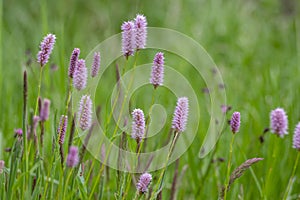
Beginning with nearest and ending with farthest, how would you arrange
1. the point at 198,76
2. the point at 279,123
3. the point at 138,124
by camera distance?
1. the point at 138,124
2. the point at 279,123
3. the point at 198,76

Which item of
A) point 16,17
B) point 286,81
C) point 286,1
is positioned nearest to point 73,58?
point 286,81

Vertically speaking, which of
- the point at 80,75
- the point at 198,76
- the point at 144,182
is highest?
the point at 198,76

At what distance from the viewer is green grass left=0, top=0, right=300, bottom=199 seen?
1.90 m

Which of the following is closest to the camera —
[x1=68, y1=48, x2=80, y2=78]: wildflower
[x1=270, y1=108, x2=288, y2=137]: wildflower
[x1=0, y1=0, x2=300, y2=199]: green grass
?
[x1=68, y1=48, x2=80, y2=78]: wildflower

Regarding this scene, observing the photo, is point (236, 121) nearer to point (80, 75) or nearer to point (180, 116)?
point (180, 116)

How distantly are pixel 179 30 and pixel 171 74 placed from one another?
835 mm

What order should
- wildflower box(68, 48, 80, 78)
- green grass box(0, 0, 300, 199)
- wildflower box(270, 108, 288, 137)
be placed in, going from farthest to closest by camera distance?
green grass box(0, 0, 300, 199) → wildflower box(270, 108, 288, 137) → wildflower box(68, 48, 80, 78)

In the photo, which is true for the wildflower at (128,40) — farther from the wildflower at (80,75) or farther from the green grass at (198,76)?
the green grass at (198,76)

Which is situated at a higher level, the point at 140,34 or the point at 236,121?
the point at 140,34

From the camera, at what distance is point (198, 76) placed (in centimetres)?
357

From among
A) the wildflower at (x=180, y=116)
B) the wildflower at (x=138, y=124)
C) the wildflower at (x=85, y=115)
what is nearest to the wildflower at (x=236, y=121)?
the wildflower at (x=180, y=116)

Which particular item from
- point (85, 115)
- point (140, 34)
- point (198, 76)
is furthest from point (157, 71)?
point (198, 76)

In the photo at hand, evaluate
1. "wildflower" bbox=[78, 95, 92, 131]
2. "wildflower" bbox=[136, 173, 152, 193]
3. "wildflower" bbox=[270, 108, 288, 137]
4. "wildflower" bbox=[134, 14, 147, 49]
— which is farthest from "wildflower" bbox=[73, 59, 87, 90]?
"wildflower" bbox=[270, 108, 288, 137]

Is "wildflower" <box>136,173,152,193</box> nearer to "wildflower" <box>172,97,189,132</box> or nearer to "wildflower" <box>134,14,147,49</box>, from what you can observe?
"wildflower" <box>172,97,189,132</box>
